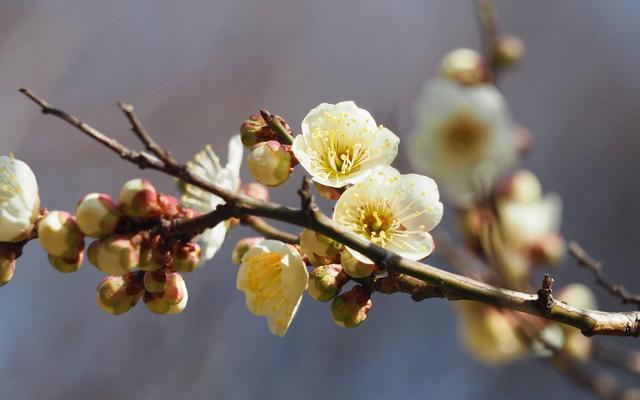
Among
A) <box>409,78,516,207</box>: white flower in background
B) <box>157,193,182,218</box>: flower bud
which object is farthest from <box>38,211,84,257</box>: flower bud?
<box>409,78,516,207</box>: white flower in background

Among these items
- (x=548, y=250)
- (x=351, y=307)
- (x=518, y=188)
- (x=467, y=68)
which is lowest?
(x=548, y=250)

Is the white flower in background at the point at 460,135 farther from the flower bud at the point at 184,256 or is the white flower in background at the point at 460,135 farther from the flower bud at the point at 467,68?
the flower bud at the point at 184,256

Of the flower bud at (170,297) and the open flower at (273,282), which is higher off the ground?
the flower bud at (170,297)

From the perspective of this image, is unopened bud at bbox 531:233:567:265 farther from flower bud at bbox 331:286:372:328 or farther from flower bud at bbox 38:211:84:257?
flower bud at bbox 38:211:84:257

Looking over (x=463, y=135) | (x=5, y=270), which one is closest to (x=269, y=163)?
(x=5, y=270)

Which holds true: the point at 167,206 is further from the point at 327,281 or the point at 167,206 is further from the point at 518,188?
the point at 518,188

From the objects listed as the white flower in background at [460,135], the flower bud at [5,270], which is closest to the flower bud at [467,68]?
the white flower in background at [460,135]
